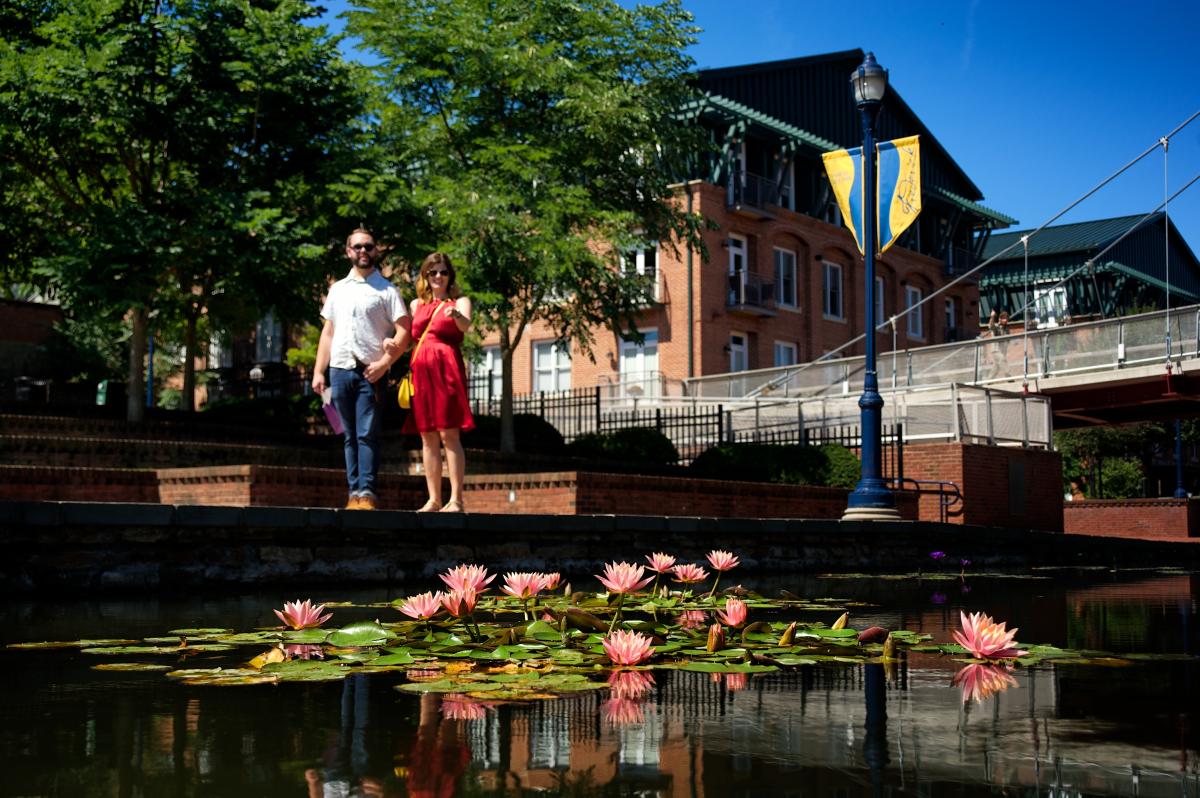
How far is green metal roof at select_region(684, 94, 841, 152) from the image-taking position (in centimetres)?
4309

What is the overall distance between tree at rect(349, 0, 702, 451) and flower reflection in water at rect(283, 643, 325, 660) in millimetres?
17087

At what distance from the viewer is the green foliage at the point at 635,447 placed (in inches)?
1028

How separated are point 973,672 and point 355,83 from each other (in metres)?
21.8

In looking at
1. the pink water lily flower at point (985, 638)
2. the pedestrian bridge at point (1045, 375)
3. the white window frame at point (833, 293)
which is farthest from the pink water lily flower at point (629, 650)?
the white window frame at point (833, 293)

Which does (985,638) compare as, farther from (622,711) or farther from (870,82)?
(870,82)

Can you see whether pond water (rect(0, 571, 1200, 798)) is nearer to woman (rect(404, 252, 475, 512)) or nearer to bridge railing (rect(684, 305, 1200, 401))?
woman (rect(404, 252, 475, 512))

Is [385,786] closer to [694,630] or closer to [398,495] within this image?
[694,630]

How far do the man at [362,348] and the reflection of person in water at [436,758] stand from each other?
6.87 m

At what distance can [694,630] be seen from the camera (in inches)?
212

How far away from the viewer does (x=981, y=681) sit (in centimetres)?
410

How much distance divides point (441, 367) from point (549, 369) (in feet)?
115

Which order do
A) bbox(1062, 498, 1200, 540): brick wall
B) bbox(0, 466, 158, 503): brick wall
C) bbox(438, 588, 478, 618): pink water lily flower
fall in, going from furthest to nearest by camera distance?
bbox(1062, 498, 1200, 540): brick wall
bbox(0, 466, 158, 503): brick wall
bbox(438, 588, 478, 618): pink water lily flower

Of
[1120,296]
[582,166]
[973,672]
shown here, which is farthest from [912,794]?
[1120,296]

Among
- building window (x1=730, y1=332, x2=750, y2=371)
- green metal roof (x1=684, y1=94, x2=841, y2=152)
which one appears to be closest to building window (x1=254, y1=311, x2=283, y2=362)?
building window (x1=730, y1=332, x2=750, y2=371)
